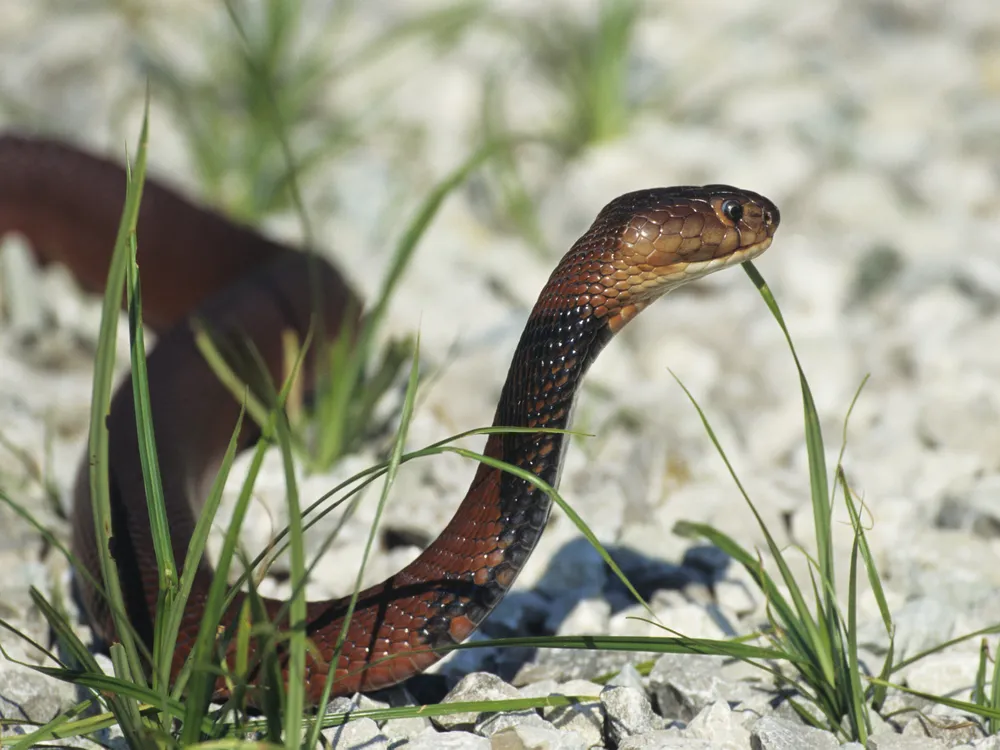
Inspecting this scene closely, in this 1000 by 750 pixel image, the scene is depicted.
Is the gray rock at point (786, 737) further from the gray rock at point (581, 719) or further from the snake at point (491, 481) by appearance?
the snake at point (491, 481)

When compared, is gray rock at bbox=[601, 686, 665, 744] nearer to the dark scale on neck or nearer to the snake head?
the dark scale on neck

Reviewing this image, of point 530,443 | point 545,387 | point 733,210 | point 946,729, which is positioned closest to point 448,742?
point 530,443

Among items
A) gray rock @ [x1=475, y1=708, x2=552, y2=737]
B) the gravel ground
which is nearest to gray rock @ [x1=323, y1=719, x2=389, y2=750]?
the gravel ground

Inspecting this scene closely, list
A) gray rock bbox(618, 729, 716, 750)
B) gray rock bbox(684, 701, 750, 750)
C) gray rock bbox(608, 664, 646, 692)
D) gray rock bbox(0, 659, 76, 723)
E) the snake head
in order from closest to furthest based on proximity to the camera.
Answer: gray rock bbox(618, 729, 716, 750) → gray rock bbox(684, 701, 750, 750) → gray rock bbox(0, 659, 76, 723) → gray rock bbox(608, 664, 646, 692) → the snake head

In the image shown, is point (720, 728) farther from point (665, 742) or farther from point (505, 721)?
point (505, 721)

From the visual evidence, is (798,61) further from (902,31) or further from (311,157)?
(311,157)

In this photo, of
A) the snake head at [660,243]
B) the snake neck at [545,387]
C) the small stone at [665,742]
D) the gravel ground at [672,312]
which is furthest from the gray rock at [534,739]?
the snake head at [660,243]

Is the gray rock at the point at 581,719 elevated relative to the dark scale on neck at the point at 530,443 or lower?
lower
